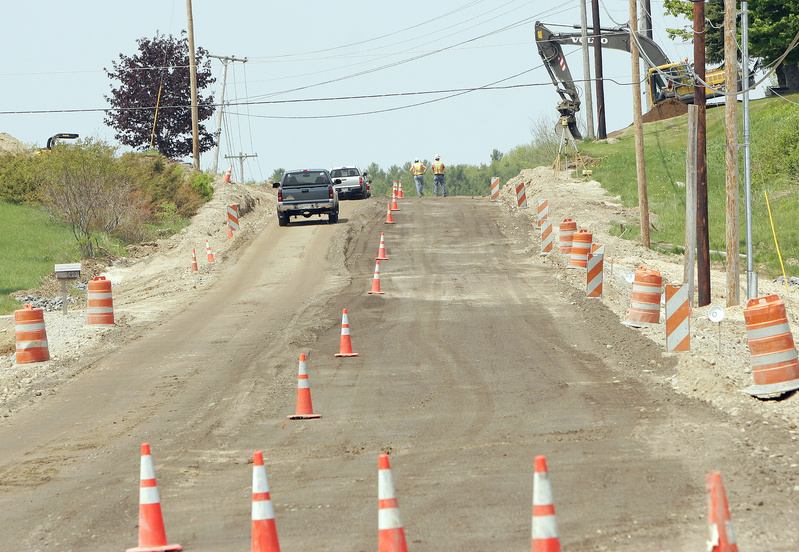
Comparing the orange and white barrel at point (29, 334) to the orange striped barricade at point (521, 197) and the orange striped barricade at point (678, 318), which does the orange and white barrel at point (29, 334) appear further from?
the orange striped barricade at point (521, 197)

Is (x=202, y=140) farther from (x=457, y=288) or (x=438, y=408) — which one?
(x=438, y=408)

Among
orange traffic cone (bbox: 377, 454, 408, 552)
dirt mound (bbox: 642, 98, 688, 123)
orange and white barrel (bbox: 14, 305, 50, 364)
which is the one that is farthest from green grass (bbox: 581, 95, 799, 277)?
orange traffic cone (bbox: 377, 454, 408, 552)

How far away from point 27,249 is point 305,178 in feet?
34.1

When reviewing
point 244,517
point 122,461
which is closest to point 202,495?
point 244,517

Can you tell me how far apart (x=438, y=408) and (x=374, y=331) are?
6173 millimetres

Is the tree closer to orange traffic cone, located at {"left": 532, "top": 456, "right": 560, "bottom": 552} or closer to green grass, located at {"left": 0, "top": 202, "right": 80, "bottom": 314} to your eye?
green grass, located at {"left": 0, "top": 202, "right": 80, "bottom": 314}

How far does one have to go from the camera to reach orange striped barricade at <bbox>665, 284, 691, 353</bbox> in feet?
45.7

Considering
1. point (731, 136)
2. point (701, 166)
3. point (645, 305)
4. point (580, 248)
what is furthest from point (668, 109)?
point (645, 305)

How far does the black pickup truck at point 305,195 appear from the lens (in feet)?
113

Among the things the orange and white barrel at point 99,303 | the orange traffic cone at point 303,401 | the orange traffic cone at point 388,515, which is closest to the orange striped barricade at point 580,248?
the orange and white barrel at point 99,303

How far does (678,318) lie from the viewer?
14.0m

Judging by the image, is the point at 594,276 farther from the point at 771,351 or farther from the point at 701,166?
the point at 771,351

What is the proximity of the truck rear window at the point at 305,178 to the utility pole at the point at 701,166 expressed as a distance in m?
16.9

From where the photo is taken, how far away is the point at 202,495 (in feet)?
25.9
